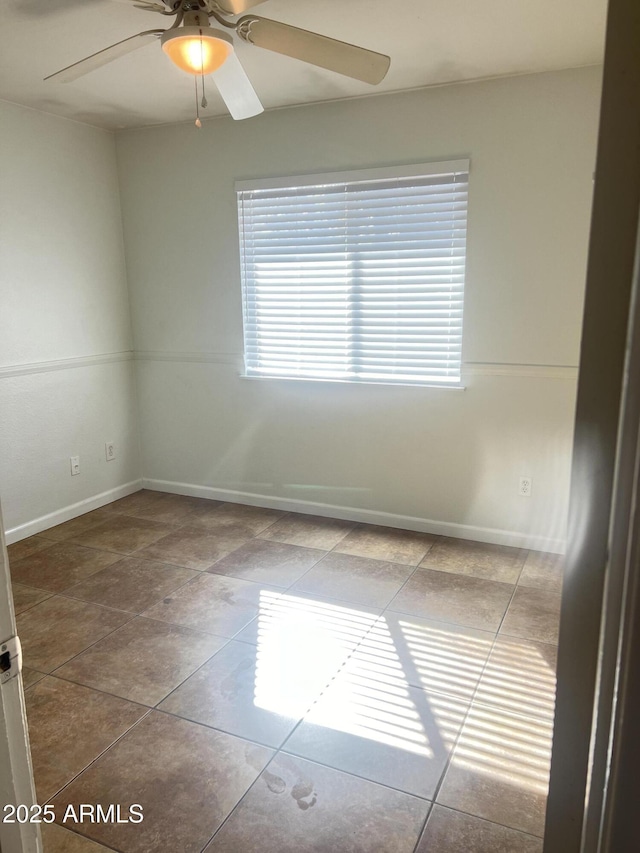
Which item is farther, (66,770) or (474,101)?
(474,101)

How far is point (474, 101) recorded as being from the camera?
3115mm

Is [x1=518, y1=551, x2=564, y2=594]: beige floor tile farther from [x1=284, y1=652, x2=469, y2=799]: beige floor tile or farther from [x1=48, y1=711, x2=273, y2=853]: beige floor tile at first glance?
[x1=48, y1=711, x2=273, y2=853]: beige floor tile

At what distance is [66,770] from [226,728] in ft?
1.65

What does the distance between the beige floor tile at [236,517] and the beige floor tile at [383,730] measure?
1.58 meters

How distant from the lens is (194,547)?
138 inches

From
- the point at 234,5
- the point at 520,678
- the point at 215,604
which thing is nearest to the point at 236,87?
the point at 234,5

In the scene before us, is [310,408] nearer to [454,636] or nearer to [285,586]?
[285,586]

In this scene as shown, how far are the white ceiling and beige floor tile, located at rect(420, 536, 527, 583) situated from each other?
251 centimetres

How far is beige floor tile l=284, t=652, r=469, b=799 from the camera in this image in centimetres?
186

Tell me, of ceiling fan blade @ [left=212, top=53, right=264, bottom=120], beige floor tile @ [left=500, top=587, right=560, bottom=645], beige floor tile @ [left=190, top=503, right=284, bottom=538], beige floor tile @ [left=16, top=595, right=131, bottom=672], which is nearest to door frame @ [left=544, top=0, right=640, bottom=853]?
ceiling fan blade @ [left=212, top=53, right=264, bottom=120]

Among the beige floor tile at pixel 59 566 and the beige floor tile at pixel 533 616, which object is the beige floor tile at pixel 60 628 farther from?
the beige floor tile at pixel 533 616

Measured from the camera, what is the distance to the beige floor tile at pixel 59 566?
3.11 m

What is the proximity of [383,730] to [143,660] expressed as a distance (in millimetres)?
1012

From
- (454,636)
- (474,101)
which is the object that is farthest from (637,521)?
(474,101)
